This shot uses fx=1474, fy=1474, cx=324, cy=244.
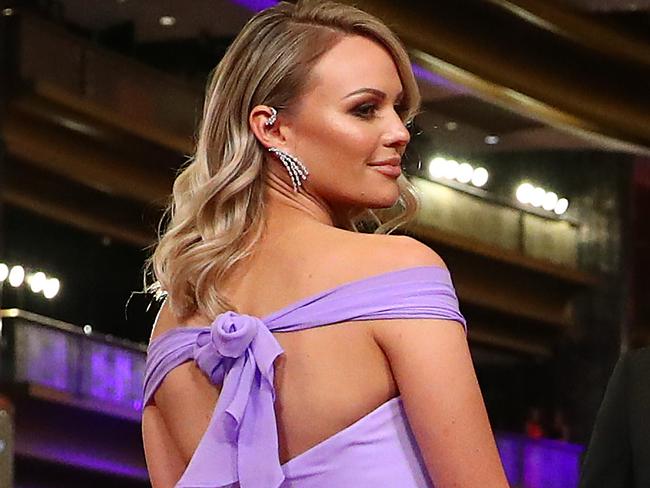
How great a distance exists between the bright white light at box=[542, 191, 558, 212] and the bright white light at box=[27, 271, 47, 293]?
6.05 metres

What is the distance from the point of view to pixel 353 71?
5.38ft

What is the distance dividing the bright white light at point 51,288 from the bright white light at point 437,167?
13.6ft

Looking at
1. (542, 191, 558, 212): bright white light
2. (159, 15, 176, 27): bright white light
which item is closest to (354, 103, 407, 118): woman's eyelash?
(159, 15, 176, 27): bright white light

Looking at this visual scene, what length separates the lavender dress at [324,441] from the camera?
149 centimetres

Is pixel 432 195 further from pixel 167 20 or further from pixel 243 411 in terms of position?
pixel 243 411

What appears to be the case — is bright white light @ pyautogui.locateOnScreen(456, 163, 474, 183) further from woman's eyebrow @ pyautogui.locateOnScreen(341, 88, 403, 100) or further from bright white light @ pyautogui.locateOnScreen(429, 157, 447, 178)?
woman's eyebrow @ pyautogui.locateOnScreen(341, 88, 403, 100)

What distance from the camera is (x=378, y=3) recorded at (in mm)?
6770

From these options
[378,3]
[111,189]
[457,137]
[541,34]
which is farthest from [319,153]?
[457,137]

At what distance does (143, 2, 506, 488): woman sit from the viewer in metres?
1.48

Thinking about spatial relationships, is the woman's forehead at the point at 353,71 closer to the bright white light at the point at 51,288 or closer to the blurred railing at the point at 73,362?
the blurred railing at the point at 73,362

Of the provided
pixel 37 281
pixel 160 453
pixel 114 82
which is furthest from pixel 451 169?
pixel 160 453

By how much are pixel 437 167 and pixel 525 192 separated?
55.3 inches

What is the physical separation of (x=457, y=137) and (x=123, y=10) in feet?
12.0

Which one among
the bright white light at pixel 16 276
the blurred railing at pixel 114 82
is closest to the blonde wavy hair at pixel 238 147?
the blurred railing at pixel 114 82
